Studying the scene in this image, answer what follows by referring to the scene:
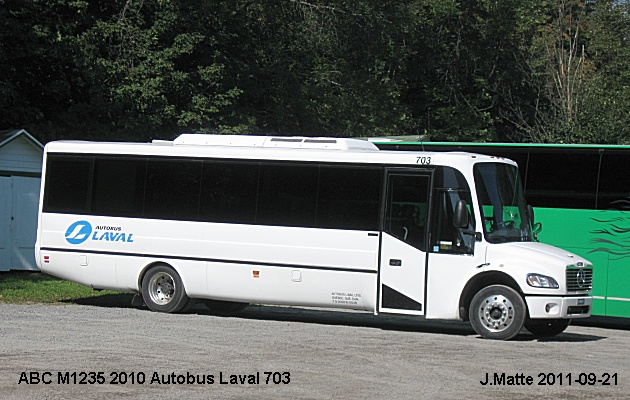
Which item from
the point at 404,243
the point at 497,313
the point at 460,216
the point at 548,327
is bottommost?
the point at 548,327

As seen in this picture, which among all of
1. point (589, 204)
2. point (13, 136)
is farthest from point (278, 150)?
point (13, 136)

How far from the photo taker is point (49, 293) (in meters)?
23.0

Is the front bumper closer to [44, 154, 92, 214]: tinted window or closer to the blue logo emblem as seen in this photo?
the blue logo emblem

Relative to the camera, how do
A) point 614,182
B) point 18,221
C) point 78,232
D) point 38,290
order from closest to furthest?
point 78,232, point 614,182, point 38,290, point 18,221

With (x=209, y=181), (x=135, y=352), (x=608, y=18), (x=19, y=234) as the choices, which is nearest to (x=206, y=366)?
(x=135, y=352)

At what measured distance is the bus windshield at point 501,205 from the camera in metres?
17.5

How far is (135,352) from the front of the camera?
44.0ft

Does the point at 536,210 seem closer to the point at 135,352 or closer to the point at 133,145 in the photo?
the point at 133,145

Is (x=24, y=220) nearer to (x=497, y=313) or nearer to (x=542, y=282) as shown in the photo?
(x=497, y=313)

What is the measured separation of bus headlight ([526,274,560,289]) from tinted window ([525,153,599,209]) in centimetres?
455

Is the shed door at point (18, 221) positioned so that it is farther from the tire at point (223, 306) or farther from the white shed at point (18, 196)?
the tire at point (223, 306)

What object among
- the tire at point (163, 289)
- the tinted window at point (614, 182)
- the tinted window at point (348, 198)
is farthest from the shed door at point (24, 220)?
the tinted window at point (614, 182)

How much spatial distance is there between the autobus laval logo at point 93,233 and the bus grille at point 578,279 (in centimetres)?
765

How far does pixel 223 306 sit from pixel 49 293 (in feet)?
13.8
